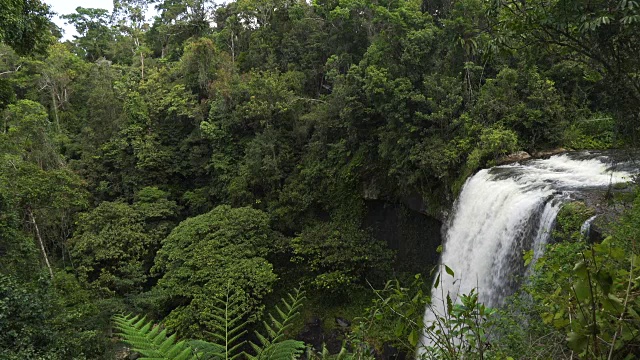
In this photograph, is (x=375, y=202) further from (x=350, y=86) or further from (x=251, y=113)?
(x=251, y=113)

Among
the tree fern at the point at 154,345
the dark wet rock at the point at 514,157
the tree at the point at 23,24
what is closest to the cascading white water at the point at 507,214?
the dark wet rock at the point at 514,157

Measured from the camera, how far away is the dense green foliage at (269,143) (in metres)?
7.06

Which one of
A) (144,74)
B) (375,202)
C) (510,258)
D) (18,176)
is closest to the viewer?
(510,258)

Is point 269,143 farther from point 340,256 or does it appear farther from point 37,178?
point 37,178

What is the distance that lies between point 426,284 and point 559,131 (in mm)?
5159

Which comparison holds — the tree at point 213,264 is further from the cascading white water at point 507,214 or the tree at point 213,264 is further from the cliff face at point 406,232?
the cascading white water at point 507,214

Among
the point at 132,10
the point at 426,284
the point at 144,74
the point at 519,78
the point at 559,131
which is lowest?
the point at 426,284

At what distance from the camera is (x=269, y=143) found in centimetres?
1445

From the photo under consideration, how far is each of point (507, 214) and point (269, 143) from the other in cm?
912

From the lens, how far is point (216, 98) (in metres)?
17.2

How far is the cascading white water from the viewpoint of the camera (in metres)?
6.47

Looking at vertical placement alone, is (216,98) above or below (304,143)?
above

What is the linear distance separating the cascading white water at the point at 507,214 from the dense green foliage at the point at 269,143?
765mm

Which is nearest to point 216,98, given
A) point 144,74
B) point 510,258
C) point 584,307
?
point 144,74
